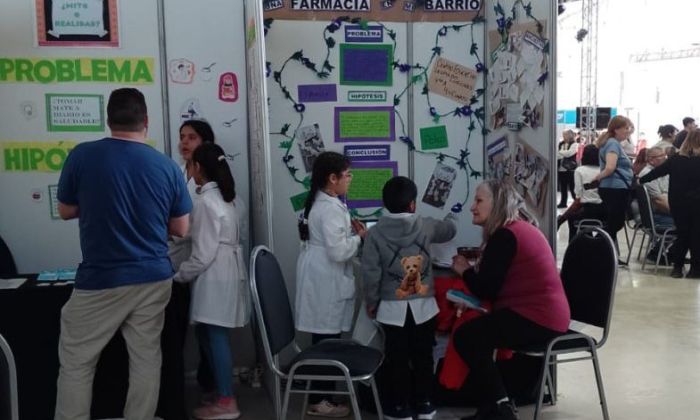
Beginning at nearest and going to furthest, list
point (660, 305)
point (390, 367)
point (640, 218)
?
point (390, 367) < point (660, 305) < point (640, 218)

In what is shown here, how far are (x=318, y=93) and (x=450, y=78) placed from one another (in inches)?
27.3

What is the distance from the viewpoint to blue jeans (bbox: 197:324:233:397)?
10.6 feet

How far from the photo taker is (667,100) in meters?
17.3

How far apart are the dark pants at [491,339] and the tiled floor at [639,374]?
16.6 inches

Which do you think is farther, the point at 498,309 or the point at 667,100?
the point at 667,100

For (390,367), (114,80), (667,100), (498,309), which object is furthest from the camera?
(667,100)

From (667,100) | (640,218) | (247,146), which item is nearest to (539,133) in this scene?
(247,146)

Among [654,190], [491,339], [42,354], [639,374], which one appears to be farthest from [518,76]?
Answer: [654,190]

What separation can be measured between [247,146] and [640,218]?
4.44 meters

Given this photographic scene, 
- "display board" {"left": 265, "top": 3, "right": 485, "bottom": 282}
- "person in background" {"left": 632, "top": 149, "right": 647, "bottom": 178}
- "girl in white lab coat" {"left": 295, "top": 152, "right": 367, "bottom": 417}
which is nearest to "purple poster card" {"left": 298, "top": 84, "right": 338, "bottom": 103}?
"display board" {"left": 265, "top": 3, "right": 485, "bottom": 282}

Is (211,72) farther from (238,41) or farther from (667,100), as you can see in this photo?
(667,100)

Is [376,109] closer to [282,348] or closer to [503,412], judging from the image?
[282,348]

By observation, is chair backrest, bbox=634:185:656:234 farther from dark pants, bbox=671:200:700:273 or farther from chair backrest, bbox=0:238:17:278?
chair backrest, bbox=0:238:17:278

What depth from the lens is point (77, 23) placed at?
3496mm
